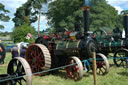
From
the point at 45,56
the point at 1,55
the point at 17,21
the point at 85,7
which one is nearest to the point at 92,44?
the point at 85,7

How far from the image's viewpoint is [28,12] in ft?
124

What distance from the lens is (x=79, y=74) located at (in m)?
5.36

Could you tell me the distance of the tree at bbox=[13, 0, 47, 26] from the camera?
3492cm

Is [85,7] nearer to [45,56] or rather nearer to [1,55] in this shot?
[45,56]

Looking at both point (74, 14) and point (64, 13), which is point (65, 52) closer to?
point (74, 14)

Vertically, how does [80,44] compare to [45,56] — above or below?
above

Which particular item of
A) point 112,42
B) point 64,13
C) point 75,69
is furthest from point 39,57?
point 64,13

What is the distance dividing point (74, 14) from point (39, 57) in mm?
22397

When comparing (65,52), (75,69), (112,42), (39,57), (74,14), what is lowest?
(75,69)

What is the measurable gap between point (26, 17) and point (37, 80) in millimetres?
35538

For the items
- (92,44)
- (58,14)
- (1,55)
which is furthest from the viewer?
(58,14)

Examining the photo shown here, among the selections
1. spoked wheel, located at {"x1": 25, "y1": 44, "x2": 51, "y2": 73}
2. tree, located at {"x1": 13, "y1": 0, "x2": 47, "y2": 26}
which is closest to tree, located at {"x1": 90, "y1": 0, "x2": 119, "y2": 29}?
tree, located at {"x1": 13, "y1": 0, "x2": 47, "y2": 26}

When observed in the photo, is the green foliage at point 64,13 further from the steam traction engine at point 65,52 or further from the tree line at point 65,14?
the steam traction engine at point 65,52

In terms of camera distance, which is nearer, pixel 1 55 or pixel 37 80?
pixel 37 80
